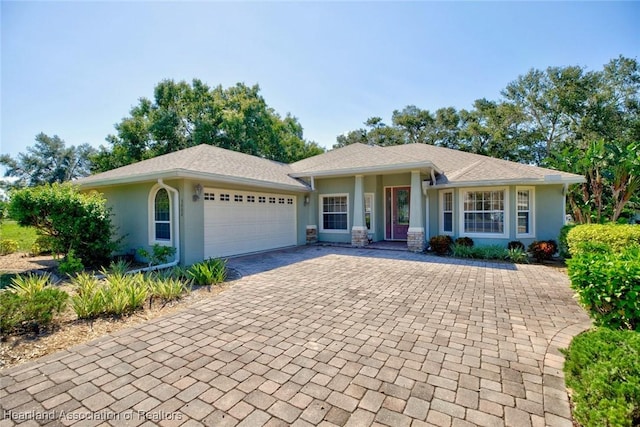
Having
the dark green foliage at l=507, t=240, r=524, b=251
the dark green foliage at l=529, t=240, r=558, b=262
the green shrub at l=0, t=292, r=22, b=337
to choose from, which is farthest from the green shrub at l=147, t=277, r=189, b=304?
the dark green foliage at l=507, t=240, r=524, b=251

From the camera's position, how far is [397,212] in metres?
14.2

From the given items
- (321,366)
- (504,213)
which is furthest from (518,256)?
(321,366)

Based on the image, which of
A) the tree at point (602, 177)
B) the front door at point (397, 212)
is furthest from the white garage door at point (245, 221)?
the tree at point (602, 177)

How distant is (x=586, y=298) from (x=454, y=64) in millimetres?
14013

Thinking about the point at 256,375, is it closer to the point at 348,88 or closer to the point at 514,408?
the point at 514,408

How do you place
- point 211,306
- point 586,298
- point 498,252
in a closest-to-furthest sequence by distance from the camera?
point 586,298, point 211,306, point 498,252

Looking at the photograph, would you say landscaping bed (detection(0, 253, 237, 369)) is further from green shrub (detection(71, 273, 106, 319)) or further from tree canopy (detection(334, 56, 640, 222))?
tree canopy (detection(334, 56, 640, 222))

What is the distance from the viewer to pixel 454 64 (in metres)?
14.5

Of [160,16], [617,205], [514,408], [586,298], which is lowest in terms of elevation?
[514,408]

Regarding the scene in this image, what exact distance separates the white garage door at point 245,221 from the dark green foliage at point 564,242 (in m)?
9.47

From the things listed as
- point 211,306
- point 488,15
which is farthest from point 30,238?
point 488,15

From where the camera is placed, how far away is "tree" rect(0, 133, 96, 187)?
39.4 meters

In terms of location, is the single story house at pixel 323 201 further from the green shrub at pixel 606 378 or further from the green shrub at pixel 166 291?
the green shrub at pixel 606 378

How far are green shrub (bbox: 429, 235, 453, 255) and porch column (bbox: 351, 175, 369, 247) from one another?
8.73 ft
